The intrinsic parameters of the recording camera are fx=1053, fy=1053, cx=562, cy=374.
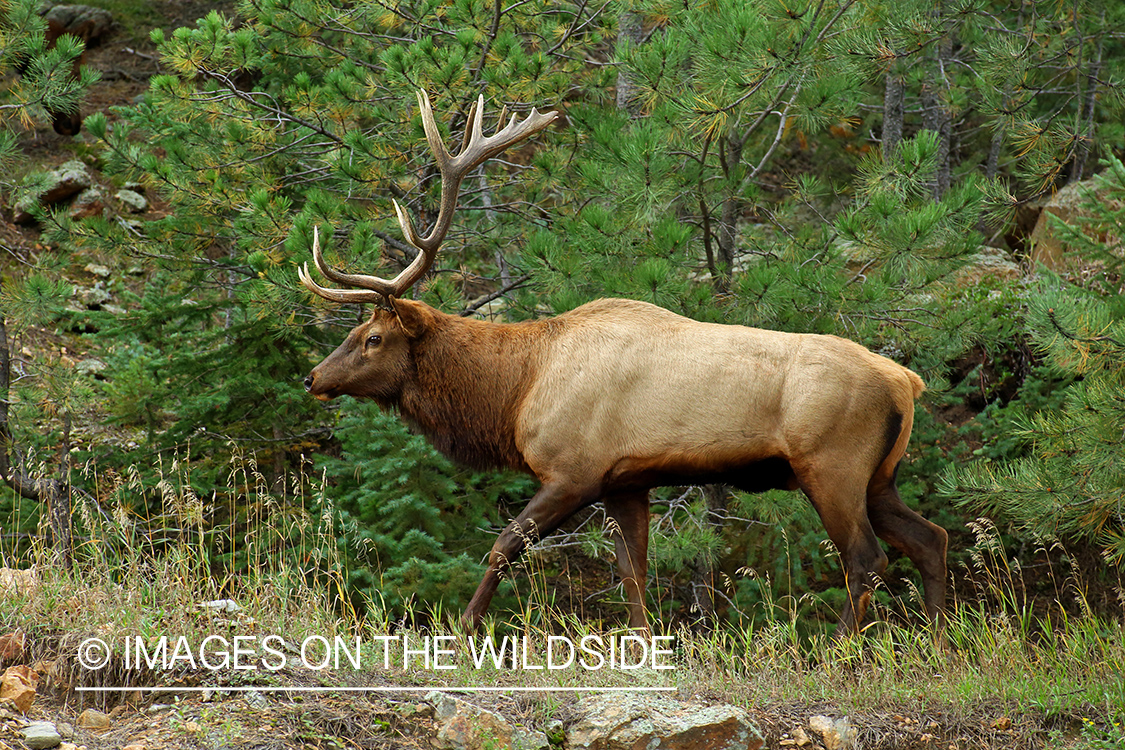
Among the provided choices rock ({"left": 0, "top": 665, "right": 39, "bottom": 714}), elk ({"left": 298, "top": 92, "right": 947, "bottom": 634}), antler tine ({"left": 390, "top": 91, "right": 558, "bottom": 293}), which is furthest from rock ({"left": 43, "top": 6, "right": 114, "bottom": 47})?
rock ({"left": 0, "top": 665, "right": 39, "bottom": 714})

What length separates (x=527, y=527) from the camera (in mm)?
5641

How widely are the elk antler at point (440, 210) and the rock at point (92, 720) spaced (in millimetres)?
2685

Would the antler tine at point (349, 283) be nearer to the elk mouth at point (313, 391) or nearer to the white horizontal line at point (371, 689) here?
the elk mouth at point (313, 391)

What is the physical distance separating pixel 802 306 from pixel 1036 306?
2014 millimetres

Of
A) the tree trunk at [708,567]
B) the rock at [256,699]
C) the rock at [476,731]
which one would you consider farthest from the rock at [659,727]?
the tree trunk at [708,567]

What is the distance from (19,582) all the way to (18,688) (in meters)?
1.05

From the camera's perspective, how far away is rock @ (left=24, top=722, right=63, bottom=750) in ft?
13.2

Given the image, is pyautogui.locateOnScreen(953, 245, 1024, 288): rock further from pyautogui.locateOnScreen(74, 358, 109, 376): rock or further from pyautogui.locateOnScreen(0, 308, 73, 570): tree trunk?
pyautogui.locateOnScreen(74, 358, 109, 376): rock

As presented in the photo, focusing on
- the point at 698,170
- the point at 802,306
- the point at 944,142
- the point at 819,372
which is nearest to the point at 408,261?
the point at 698,170

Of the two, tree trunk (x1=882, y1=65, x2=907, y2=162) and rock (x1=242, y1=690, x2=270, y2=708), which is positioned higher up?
tree trunk (x1=882, y1=65, x2=907, y2=162)

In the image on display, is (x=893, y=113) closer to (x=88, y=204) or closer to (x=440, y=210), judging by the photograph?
(x=440, y=210)

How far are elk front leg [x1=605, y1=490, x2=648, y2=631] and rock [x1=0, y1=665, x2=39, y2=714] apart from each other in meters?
3.02

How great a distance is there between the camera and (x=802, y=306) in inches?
275

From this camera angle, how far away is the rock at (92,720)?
436 cm
